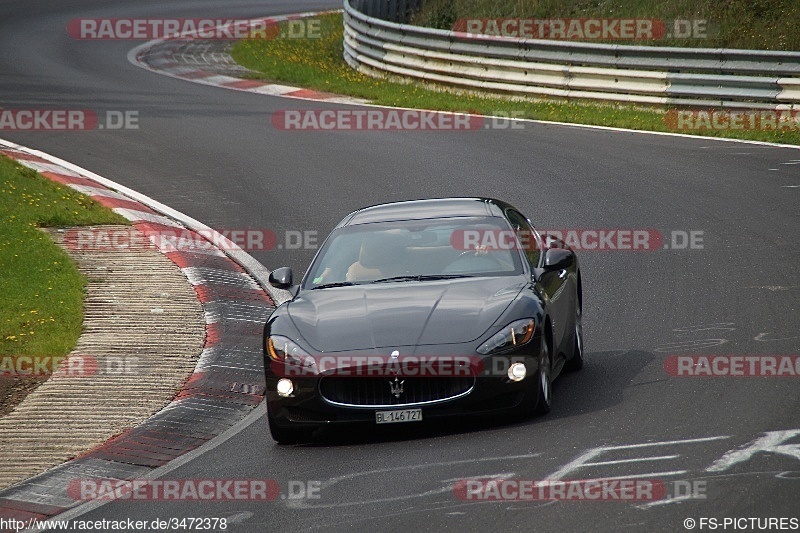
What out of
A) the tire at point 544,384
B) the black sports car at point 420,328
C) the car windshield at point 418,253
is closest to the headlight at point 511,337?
the black sports car at point 420,328

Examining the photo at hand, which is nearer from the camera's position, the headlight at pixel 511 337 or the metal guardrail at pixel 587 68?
the headlight at pixel 511 337

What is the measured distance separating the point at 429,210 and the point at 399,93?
1552 cm

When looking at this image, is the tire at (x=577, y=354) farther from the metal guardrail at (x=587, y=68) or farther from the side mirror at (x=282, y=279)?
the metal guardrail at (x=587, y=68)

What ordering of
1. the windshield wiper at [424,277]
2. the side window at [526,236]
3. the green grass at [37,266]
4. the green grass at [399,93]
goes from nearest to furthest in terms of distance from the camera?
the windshield wiper at [424,277]
the side window at [526,236]
the green grass at [37,266]
the green grass at [399,93]

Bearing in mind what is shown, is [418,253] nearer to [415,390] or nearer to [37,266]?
[415,390]

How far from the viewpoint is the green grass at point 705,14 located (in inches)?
963

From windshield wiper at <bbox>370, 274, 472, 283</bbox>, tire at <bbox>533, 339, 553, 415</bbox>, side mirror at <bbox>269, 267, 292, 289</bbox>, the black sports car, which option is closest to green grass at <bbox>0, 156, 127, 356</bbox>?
side mirror at <bbox>269, 267, 292, 289</bbox>

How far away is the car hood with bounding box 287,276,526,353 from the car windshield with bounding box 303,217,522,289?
17 cm

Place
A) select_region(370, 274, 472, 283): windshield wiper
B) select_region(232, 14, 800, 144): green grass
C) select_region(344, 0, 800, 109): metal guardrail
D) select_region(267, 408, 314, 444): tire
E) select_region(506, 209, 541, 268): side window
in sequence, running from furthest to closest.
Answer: select_region(232, 14, 800, 144): green grass, select_region(344, 0, 800, 109): metal guardrail, select_region(506, 209, 541, 268): side window, select_region(370, 274, 472, 283): windshield wiper, select_region(267, 408, 314, 444): tire

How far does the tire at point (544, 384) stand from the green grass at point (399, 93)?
37.8 feet

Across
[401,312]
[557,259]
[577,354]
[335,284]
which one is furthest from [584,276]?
[401,312]

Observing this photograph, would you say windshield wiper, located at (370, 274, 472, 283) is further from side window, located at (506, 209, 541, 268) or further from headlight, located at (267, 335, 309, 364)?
headlight, located at (267, 335, 309, 364)

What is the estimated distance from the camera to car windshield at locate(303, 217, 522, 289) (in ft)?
30.5

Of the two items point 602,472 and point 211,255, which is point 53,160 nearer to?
point 211,255
